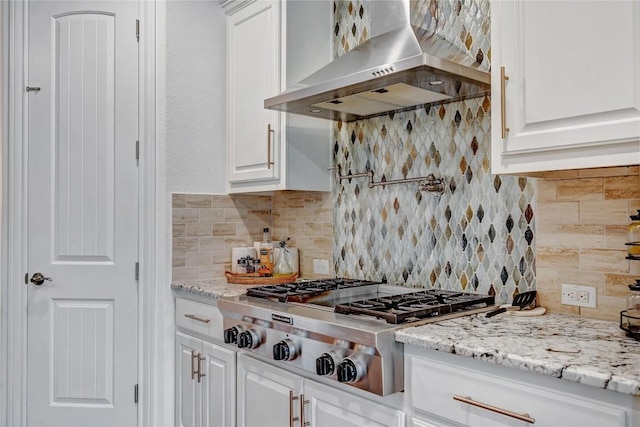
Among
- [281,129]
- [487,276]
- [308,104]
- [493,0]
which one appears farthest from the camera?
[281,129]

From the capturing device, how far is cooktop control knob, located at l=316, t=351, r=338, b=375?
1.61 meters

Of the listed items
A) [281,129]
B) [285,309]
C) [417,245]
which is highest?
[281,129]

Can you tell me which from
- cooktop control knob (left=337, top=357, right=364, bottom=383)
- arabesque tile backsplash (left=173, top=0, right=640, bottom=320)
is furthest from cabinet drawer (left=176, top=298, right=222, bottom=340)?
cooktop control knob (left=337, top=357, right=364, bottom=383)

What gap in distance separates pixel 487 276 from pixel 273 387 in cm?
94

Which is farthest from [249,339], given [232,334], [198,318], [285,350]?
[198,318]

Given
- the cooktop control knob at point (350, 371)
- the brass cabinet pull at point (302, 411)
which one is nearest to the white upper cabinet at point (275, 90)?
the brass cabinet pull at point (302, 411)

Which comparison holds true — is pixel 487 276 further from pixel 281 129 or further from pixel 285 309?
pixel 281 129

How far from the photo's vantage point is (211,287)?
2.48 m

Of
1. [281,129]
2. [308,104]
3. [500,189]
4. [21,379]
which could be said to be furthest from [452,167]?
[21,379]

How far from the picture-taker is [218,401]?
2.31 m

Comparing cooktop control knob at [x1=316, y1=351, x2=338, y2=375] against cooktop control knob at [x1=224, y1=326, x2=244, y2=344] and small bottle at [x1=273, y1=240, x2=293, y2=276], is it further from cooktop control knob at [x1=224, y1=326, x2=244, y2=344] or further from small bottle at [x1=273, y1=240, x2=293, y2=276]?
small bottle at [x1=273, y1=240, x2=293, y2=276]

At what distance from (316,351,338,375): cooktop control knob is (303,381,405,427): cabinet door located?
133 mm

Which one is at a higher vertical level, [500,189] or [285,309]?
[500,189]

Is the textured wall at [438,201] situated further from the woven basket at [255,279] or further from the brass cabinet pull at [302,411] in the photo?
the brass cabinet pull at [302,411]
